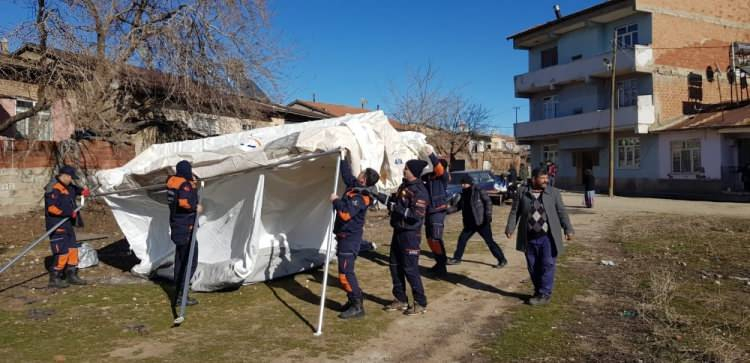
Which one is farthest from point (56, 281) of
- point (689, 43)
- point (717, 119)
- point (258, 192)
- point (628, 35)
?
point (689, 43)

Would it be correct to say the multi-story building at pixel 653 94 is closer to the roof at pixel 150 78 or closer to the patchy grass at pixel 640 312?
the roof at pixel 150 78

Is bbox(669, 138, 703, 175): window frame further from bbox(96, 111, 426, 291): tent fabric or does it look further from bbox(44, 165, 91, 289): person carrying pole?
bbox(44, 165, 91, 289): person carrying pole

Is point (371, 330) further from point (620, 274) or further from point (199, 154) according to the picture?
point (620, 274)

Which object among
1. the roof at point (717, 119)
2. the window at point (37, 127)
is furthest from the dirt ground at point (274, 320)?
the roof at point (717, 119)

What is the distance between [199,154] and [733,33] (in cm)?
3392

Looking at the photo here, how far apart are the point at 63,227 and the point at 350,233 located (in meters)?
4.46

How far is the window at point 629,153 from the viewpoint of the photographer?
28812 millimetres

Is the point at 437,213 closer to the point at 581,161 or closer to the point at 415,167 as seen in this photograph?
the point at 415,167

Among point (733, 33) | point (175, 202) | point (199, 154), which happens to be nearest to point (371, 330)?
point (175, 202)

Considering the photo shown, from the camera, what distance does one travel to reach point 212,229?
25.3 ft

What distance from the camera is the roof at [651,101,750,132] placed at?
2395 cm

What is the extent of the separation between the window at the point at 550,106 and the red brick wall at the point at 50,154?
26.5m

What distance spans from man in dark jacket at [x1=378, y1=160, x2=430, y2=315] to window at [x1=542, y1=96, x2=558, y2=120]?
3036 cm

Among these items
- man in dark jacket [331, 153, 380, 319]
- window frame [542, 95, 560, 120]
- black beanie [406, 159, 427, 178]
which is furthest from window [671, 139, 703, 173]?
man in dark jacket [331, 153, 380, 319]
